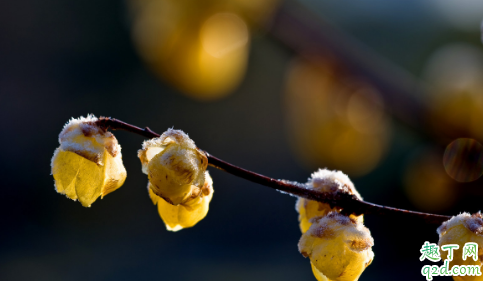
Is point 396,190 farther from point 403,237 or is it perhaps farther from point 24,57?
point 24,57

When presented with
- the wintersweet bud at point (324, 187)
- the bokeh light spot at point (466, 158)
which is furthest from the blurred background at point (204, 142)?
the wintersweet bud at point (324, 187)

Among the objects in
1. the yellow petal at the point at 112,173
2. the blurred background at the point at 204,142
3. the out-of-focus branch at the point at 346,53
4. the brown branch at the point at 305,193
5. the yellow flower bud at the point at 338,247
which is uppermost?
the blurred background at the point at 204,142

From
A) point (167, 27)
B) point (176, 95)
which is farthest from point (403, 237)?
point (167, 27)

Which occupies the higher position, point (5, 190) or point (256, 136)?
point (256, 136)

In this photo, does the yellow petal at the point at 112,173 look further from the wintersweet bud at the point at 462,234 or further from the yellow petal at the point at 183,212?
the wintersweet bud at the point at 462,234

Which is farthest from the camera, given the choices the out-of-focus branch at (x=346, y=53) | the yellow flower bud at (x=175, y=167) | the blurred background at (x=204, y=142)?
the blurred background at (x=204, y=142)

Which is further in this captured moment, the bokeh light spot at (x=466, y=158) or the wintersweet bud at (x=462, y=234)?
the bokeh light spot at (x=466, y=158)

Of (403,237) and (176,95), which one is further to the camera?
(176,95)
